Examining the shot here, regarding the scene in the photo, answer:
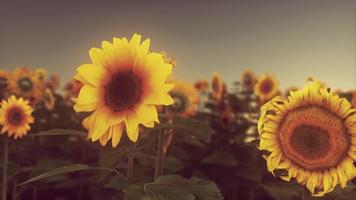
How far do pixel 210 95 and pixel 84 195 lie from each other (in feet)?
6.36

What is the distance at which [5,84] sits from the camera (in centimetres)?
387

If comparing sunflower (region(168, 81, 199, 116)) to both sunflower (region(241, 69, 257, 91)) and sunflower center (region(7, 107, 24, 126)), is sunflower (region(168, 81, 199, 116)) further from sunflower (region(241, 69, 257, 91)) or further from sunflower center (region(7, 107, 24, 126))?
sunflower (region(241, 69, 257, 91))

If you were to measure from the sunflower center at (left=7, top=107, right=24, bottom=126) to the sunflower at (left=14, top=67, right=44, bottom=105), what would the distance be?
102cm

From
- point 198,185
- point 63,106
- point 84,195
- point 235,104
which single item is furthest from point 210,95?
point 198,185

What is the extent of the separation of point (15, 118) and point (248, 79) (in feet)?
9.76

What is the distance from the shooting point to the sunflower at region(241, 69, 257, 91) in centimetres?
552

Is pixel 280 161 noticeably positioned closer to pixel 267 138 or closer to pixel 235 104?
pixel 267 138

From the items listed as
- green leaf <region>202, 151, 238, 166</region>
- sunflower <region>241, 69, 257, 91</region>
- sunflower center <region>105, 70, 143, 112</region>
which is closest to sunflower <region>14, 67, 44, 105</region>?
green leaf <region>202, 151, 238, 166</region>

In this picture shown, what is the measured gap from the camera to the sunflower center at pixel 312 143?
1825mm

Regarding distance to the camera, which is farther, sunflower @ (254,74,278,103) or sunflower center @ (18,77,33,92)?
sunflower @ (254,74,278,103)

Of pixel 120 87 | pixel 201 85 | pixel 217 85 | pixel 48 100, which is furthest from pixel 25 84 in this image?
pixel 120 87

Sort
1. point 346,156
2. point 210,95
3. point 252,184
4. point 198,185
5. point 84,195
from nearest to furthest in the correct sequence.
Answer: point 346,156 < point 198,185 < point 252,184 < point 84,195 < point 210,95

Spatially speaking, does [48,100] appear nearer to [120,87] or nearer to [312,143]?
[120,87]

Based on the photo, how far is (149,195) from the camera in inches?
71.2
